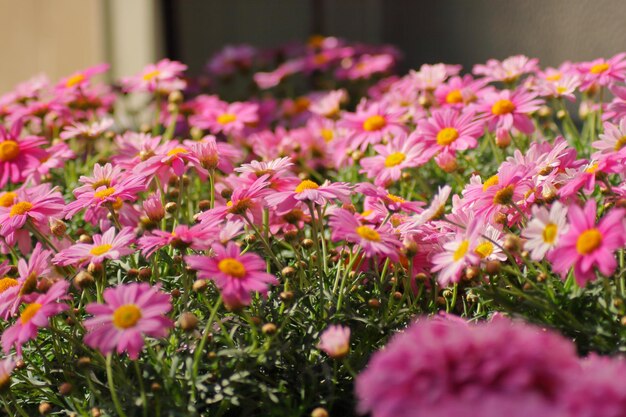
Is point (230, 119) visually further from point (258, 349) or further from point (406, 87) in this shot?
point (258, 349)

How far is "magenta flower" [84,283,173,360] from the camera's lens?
0.94 metres

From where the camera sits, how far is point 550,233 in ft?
3.32

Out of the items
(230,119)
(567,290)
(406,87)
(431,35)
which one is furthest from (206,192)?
(431,35)

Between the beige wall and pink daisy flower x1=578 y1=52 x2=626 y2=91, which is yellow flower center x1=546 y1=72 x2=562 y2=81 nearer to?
pink daisy flower x1=578 y1=52 x2=626 y2=91

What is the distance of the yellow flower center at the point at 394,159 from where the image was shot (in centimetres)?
155

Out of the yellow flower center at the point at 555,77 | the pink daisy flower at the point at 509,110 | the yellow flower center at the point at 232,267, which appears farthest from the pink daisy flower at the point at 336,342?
the yellow flower center at the point at 555,77

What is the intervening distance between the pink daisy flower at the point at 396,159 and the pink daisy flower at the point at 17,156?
692mm

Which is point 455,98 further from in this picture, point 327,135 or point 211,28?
point 211,28

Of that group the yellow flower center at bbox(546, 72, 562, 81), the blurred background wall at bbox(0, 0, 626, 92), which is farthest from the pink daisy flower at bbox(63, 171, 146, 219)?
the blurred background wall at bbox(0, 0, 626, 92)

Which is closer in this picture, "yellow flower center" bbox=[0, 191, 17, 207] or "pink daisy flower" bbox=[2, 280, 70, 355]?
"pink daisy flower" bbox=[2, 280, 70, 355]

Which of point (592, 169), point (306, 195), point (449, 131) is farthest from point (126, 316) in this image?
point (449, 131)

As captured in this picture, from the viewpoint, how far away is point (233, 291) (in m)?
1.01

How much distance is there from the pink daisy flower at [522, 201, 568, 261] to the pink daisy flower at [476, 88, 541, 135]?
1.84ft

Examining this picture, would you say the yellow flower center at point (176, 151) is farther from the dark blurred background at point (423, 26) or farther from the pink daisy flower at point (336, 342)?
the dark blurred background at point (423, 26)
